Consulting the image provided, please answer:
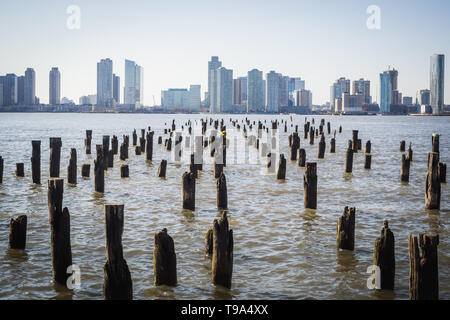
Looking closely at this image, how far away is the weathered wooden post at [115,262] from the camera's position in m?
7.77

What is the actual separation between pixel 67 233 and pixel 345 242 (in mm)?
5773

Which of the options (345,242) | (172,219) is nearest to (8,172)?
(172,219)

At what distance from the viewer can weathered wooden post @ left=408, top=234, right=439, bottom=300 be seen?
7.25 m

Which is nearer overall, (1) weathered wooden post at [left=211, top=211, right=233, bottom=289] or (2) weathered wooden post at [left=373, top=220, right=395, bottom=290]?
(1) weathered wooden post at [left=211, top=211, right=233, bottom=289]

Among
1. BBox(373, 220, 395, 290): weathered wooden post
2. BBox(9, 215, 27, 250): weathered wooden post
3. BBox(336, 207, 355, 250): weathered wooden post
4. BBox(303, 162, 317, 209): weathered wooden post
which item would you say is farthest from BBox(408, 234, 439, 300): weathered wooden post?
BBox(9, 215, 27, 250): weathered wooden post

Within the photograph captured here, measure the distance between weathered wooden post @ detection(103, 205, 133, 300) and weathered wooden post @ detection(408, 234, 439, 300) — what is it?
4.30 meters

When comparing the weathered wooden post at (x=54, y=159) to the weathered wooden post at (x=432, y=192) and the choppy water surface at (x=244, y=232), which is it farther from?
the weathered wooden post at (x=432, y=192)

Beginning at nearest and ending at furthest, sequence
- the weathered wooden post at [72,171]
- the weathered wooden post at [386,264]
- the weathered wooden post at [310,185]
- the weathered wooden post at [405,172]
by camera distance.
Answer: the weathered wooden post at [386,264] → the weathered wooden post at [310,185] → the weathered wooden post at [72,171] → the weathered wooden post at [405,172]

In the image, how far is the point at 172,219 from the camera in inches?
557

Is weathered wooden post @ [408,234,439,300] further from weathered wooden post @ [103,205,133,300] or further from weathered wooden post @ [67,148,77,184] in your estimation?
weathered wooden post @ [67,148,77,184]

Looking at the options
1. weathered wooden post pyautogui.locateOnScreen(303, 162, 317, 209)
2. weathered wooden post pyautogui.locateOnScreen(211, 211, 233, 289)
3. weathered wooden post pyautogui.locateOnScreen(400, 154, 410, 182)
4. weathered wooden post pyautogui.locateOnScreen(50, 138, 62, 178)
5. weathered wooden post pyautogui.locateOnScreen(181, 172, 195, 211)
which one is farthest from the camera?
weathered wooden post pyautogui.locateOnScreen(400, 154, 410, 182)

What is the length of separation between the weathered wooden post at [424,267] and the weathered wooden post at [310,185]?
22.8 feet

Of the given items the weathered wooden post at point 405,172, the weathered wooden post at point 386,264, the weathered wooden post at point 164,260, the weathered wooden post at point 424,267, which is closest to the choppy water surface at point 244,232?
the weathered wooden post at point 164,260
